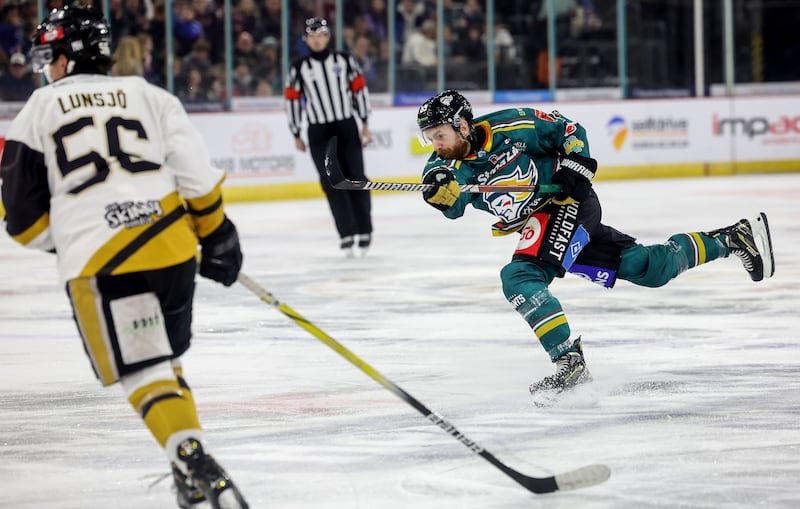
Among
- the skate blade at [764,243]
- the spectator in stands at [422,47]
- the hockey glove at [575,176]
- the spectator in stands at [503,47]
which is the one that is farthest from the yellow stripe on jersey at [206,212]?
the spectator in stands at [503,47]

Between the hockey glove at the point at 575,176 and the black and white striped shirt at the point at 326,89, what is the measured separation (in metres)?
Result: 3.93

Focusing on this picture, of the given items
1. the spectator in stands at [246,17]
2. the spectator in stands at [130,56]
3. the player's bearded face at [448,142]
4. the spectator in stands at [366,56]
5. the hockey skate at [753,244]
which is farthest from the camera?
the spectator in stands at [366,56]

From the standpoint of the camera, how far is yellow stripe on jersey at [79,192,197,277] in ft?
7.88

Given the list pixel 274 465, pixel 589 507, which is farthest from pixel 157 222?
pixel 589 507

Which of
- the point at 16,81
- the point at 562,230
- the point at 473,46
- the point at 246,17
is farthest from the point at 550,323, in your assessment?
the point at 473,46

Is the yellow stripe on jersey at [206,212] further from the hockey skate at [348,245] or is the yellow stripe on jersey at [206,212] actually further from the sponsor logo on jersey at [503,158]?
the hockey skate at [348,245]

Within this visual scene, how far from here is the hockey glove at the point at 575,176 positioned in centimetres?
387

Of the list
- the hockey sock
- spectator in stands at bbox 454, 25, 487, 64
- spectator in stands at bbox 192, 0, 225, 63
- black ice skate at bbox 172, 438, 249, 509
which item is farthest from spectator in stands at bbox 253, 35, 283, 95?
black ice skate at bbox 172, 438, 249, 509

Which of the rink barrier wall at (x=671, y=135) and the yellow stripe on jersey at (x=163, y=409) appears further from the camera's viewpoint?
the rink barrier wall at (x=671, y=135)

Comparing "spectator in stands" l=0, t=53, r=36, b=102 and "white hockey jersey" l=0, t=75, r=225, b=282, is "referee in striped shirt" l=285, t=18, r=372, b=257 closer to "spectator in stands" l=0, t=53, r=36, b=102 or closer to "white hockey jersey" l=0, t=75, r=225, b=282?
"spectator in stands" l=0, t=53, r=36, b=102

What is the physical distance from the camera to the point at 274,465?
3049 mm

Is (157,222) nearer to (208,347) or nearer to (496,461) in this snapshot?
(496,461)

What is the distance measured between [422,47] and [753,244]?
27.3 feet

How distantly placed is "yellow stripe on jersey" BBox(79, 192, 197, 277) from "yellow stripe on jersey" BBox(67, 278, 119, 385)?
0.03 metres
